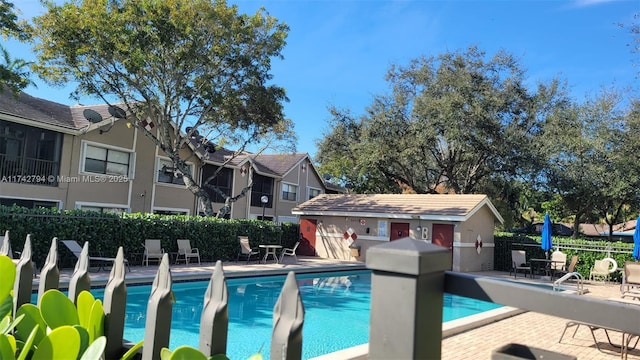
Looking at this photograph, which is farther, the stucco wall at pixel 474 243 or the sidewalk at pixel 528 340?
the stucco wall at pixel 474 243

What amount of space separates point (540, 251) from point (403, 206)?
6.49 meters

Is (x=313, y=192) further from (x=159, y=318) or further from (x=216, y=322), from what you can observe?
(x=216, y=322)

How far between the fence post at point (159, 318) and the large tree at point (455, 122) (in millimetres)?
22410

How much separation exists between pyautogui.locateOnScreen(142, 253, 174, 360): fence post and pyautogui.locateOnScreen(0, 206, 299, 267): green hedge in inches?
481

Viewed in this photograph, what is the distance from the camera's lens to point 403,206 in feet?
71.7

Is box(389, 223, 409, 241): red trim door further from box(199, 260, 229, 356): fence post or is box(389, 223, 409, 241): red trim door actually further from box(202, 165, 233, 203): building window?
box(199, 260, 229, 356): fence post

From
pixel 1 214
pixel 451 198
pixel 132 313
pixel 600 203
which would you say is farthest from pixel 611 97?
pixel 1 214

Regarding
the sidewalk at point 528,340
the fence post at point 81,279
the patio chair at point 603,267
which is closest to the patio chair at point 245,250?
the sidewalk at point 528,340

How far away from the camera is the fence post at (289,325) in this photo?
61.7 inches

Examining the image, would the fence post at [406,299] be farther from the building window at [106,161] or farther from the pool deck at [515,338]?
the building window at [106,161]

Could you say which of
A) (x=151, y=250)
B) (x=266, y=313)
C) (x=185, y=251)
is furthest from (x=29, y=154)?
(x=266, y=313)

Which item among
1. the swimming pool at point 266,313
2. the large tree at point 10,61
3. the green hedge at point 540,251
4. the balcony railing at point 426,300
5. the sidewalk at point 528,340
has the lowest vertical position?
the swimming pool at point 266,313

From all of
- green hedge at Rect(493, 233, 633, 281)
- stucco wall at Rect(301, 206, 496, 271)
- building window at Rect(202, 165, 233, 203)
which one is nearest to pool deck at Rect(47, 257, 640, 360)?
stucco wall at Rect(301, 206, 496, 271)

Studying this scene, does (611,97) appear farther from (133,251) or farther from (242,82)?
(133,251)
